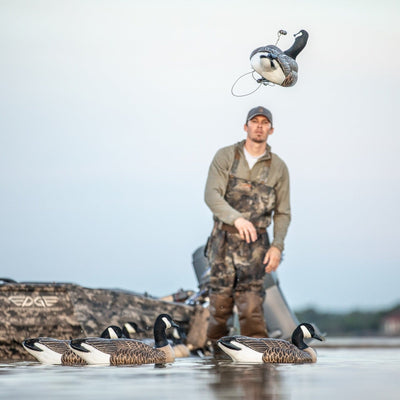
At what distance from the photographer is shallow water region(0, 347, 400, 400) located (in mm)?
5016

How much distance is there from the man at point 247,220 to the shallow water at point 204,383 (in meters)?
2.76

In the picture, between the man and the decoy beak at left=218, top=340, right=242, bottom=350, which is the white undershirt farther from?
the decoy beak at left=218, top=340, right=242, bottom=350

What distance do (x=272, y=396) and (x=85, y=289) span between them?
7098 mm

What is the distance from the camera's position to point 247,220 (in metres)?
10.5

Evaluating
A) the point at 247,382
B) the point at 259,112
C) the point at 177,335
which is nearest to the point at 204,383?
the point at 247,382

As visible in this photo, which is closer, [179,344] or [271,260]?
[271,260]

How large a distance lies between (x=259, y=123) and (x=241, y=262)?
1738mm

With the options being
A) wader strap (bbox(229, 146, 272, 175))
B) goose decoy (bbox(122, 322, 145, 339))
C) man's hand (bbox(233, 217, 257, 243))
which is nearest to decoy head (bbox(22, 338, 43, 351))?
goose decoy (bbox(122, 322, 145, 339))

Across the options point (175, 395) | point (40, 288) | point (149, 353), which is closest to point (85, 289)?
point (40, 288)

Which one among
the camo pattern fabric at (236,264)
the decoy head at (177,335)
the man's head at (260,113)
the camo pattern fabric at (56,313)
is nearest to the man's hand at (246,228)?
the camo pattern fabric at (236,264)

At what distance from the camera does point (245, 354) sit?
8422mm

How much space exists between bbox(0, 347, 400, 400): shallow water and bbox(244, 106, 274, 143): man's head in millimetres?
3708

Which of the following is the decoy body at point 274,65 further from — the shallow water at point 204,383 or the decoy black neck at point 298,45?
the shallow water at point 204,383

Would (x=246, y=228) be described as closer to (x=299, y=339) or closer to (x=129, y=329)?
(x=299, y=339)
